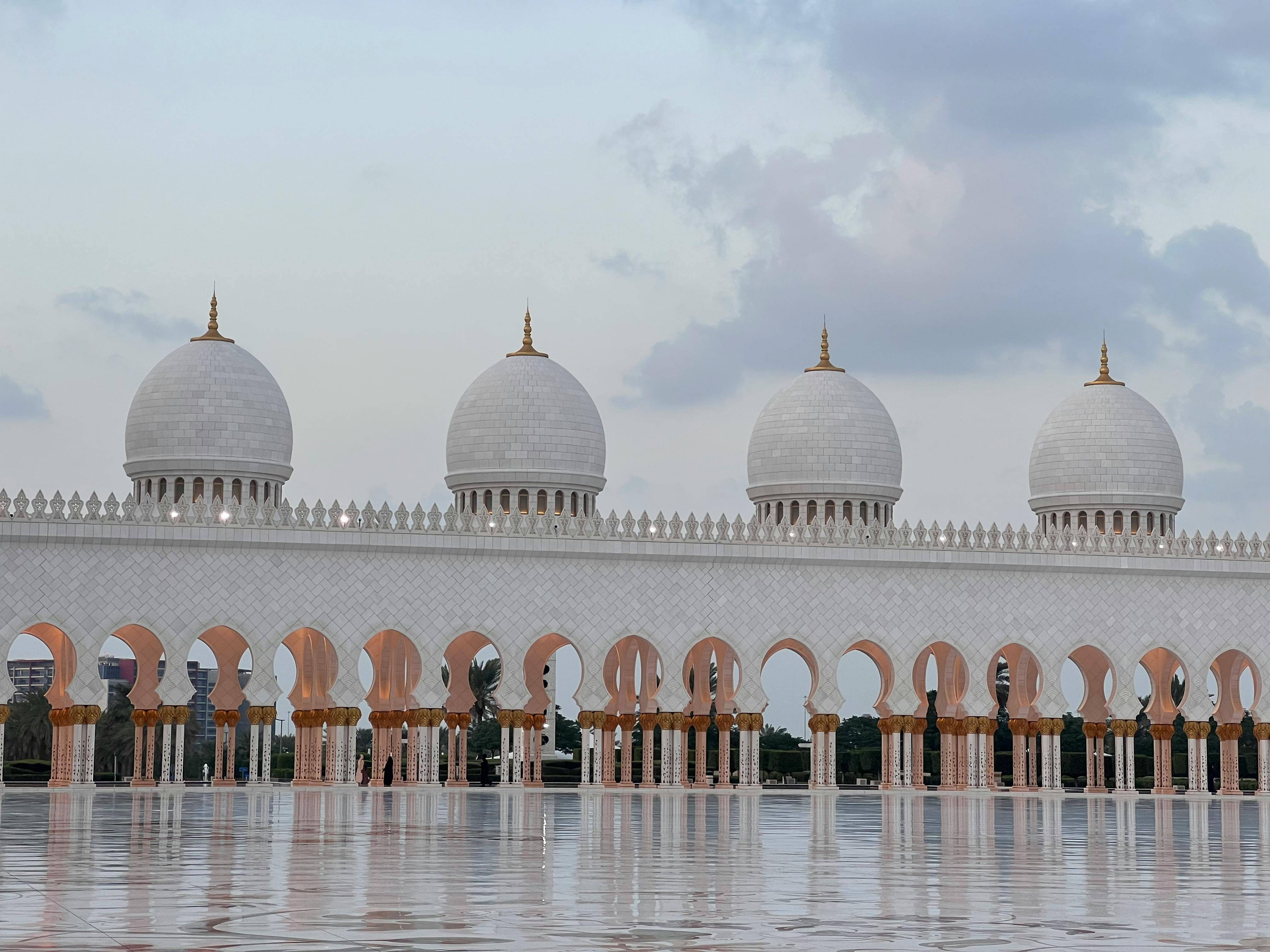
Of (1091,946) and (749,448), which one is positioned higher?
(749,448)

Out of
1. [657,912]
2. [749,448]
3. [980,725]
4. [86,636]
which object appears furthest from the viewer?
[749,448]

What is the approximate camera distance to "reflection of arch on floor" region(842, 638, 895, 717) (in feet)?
98.9

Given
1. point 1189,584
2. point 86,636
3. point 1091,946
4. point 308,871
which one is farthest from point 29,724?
point 1091,946

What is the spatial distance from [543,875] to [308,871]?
106 centimetres

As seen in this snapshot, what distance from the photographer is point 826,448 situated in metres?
33.6

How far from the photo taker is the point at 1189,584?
104 feet

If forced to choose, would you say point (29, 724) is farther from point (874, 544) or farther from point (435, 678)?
point (874, 544)

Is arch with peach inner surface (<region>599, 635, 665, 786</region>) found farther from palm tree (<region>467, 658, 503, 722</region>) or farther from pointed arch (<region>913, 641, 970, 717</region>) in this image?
palm tree (<region>467, 658, 503, 722</region>)

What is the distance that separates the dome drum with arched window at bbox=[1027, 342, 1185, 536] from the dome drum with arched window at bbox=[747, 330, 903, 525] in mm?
3397

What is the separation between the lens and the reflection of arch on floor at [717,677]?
3266cm

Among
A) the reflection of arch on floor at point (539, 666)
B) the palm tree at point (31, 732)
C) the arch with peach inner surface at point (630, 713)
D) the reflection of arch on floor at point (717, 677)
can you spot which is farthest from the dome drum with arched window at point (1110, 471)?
the palm tree at point (31, 732)

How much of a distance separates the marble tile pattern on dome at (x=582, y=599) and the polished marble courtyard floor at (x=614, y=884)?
1351 centimetres

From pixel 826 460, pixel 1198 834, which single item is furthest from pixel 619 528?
pixel 1198 834

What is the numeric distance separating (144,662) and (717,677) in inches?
415
